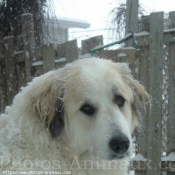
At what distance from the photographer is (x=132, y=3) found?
4.54 metres

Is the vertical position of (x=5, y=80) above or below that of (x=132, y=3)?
below

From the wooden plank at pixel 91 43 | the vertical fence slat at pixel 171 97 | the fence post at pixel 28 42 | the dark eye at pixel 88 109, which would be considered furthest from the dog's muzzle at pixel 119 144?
the fence post at pixel 28 42

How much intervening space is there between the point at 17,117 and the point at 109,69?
0.78m

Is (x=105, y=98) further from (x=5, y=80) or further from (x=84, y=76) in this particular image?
(x=5, y=80)

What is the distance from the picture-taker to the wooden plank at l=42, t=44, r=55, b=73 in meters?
4.24

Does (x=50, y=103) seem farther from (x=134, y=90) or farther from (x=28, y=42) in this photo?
(x=28, y=42)

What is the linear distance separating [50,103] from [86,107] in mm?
263

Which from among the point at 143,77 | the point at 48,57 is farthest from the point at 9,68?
the point at 143,77

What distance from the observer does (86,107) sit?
2328 millimetres

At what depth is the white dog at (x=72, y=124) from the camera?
2.19 meters

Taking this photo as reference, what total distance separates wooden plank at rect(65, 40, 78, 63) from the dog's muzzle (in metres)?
2.07

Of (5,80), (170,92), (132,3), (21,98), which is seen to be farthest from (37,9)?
(21,98)

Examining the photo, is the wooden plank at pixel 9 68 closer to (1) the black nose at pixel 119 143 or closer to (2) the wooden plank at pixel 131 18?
(2) the wooden plank at pixel 131 18

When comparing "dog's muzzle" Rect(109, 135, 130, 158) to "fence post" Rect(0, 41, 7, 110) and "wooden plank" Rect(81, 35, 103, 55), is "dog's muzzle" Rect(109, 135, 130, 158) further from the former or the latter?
"fence post" Rect(0, 41, 7, 110)
